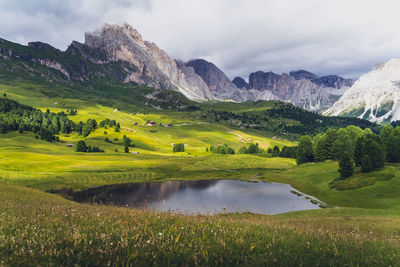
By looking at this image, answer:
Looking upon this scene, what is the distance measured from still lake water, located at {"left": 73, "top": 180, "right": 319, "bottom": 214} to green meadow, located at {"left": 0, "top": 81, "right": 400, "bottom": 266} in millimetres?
8376

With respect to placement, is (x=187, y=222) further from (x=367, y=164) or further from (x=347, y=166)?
(x=367, y=164)

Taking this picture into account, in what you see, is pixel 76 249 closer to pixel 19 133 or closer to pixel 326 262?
pixel 326 262

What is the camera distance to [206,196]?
3120 inches

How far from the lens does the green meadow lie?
5.15 m

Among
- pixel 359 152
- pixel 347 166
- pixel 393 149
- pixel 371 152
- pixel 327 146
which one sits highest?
pixel 327 146

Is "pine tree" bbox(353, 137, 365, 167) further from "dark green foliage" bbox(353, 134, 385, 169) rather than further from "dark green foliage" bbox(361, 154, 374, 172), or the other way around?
"dark green foliage" bbox(361, 154, 374, 172)

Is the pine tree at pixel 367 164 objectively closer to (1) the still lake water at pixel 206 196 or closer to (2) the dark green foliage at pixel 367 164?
(2) the dark green foliage at pixel 367 164

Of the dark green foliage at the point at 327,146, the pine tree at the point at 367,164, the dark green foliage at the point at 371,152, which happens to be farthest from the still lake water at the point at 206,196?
the dark green foliage at the point at 327,146

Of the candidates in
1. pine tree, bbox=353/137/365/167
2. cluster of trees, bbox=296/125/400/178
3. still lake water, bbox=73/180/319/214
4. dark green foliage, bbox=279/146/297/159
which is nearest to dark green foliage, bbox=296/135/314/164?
cluster of trees, bbox=296/125/400/178

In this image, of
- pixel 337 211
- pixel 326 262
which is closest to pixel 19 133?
pixel 337 211

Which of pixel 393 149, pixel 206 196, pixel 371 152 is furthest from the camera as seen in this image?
pixel 393 149

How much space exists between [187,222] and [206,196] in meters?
72.5

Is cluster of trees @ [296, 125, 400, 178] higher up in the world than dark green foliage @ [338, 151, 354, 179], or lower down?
higher up

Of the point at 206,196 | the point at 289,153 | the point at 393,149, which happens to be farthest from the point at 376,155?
the point at 289,153
